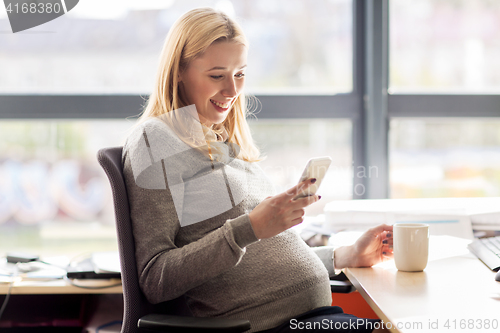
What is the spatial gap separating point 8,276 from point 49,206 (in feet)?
1.87

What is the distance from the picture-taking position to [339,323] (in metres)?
0.86

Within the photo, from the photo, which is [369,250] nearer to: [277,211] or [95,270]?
[277,211]

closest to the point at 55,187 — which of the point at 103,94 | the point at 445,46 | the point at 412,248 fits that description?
the point at 103,94

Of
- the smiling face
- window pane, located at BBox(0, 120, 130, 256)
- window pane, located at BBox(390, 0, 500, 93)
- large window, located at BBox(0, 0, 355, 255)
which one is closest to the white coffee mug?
the smiling face

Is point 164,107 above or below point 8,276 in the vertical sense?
above

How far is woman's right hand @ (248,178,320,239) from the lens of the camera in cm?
81

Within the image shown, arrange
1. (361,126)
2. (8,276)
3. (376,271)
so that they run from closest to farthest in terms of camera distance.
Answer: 1. (376,271)
2. (8,276)
3. (361,126)

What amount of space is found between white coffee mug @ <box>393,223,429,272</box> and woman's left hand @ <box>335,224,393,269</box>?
91mm

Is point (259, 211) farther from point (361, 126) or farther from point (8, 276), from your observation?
point (361, 126)

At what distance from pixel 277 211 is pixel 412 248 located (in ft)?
1.15

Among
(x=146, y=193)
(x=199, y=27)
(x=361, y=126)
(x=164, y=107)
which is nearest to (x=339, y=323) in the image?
(x=146, y=193)

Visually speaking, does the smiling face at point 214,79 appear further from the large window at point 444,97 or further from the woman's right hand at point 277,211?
the large window at point 444,97

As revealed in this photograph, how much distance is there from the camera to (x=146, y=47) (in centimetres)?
177

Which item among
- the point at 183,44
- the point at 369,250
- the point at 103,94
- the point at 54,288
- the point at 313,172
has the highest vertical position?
the point at 183,44
